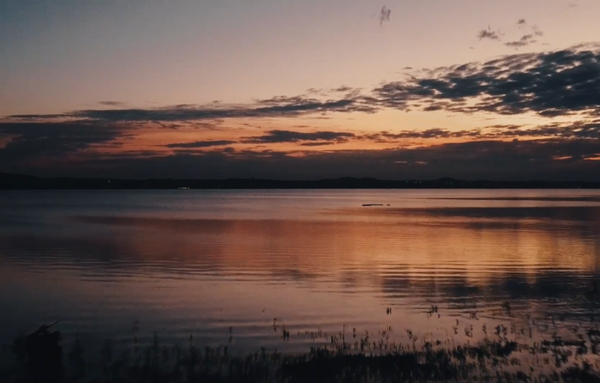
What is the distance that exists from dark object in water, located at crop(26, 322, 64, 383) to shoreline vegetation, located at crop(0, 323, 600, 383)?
A: 0.04ft

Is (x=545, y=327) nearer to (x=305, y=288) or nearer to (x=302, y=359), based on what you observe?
(x=302, y=359)

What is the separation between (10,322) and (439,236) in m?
27.0

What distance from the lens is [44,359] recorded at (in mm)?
8523

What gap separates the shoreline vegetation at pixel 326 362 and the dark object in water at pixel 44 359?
0.04 ft

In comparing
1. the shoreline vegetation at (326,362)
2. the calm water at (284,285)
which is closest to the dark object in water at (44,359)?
the shoreline vegetation at (326,362)

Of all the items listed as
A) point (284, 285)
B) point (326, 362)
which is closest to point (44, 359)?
point (326, 362)

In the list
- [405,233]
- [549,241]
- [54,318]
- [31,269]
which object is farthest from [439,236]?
[54,318]

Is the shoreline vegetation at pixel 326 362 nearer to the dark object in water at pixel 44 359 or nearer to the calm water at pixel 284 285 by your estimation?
the dark object in water at pixel 44 359

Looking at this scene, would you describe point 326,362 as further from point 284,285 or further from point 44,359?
point 284,285

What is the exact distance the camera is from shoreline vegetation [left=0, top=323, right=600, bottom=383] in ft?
27.7

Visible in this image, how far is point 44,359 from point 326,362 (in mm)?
3941

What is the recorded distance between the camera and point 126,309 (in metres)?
14.1

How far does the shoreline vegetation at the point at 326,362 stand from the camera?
8.43m

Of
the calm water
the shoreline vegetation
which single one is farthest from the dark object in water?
the calm water
